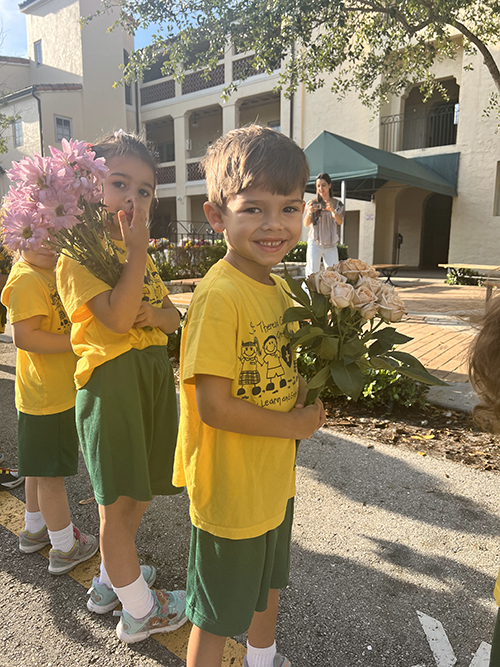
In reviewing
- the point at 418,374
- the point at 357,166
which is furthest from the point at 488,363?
the point at 357,166

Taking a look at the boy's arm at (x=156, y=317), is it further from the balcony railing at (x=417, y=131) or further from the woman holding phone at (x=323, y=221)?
the balcony railing at (x=417, y=131)

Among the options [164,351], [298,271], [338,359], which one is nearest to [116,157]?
[164,351]

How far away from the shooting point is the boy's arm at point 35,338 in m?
1.93

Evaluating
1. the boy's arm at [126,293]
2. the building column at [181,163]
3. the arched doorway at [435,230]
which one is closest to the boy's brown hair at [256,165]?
the boy's arm at [126,293]

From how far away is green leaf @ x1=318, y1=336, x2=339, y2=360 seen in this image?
4.05 feet

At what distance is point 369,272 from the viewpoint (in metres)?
1.34

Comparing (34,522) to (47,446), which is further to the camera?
(34,522)

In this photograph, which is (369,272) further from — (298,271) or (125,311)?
(298,271)

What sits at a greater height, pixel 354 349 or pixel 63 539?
pixel 354 349

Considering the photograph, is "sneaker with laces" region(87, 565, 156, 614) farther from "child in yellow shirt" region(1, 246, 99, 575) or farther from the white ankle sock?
"child in yellow shirt" region(1, 246, 99, 575)

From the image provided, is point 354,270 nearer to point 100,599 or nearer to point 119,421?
point 119,421

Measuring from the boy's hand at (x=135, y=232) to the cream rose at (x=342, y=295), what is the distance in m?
0.68

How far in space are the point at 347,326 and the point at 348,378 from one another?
15 cm

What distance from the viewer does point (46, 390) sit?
80.0 inches
